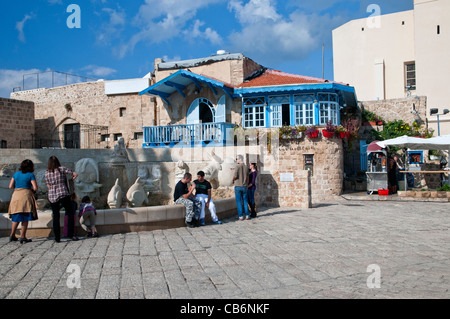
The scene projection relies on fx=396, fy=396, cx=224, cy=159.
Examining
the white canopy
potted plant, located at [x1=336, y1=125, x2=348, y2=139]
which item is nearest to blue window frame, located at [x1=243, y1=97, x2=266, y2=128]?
potted plant, located at [x1=336, y1=125, x2=348, y2=139]

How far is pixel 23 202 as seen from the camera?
668 centimetres

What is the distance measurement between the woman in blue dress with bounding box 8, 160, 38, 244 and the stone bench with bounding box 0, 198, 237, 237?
48 centimetres

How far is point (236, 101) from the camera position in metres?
19.4

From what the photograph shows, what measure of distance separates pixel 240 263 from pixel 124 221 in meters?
3.18

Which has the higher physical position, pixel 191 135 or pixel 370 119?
pixel 370 119

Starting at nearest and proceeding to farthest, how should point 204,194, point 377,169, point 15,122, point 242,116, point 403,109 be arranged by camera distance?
point 204,194
point 377,169
point 242,116
point 403,109
point 15,122

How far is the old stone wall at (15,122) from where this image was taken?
24.7 meters

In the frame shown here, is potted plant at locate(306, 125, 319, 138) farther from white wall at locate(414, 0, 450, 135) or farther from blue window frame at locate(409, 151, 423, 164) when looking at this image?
white wall at locate(414, 0, 450, 135)

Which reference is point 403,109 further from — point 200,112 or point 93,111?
point 93,111

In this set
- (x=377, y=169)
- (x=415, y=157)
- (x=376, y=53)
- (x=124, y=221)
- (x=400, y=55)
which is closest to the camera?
(x=124, y=221)

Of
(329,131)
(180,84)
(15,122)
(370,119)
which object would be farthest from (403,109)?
(15,122)

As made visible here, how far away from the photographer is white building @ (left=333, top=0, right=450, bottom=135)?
23.7m

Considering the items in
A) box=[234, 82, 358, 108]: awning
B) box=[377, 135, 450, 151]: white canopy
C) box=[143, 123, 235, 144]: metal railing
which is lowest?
box=[377, 135, 450, 151]: white canopy
